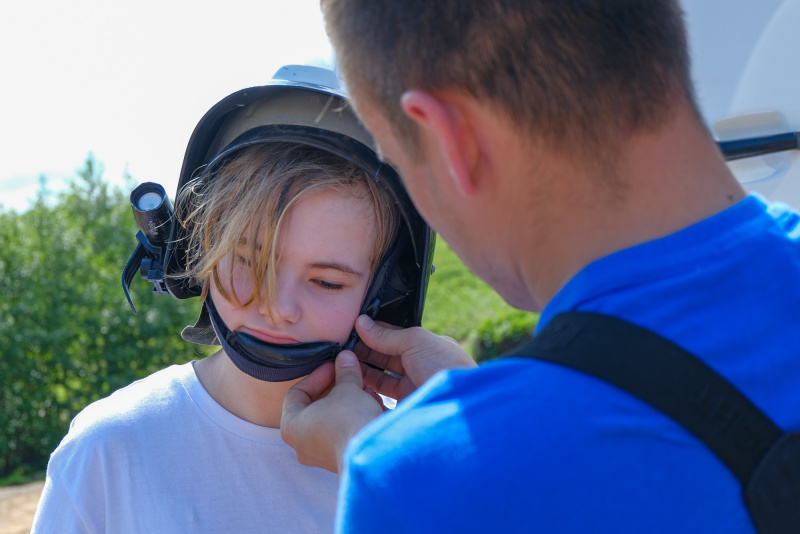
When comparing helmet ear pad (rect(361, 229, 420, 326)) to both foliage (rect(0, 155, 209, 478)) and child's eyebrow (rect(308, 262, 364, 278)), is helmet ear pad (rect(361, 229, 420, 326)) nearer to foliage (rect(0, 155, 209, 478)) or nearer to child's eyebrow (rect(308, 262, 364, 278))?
child's eyebrow (rect(308, 262, 364, 278))

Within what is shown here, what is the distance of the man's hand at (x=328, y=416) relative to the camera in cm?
164

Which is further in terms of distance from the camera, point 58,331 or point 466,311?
point 466,311

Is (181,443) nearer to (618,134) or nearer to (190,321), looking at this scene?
(618,134)

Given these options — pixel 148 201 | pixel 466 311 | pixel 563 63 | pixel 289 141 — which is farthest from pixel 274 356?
pixel 466 311

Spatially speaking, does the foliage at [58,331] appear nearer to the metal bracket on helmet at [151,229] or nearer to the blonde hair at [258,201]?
the metal bracket on helmet at [151,229]

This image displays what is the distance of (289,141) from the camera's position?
215 cm

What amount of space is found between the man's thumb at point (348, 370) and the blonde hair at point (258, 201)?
0.28 m

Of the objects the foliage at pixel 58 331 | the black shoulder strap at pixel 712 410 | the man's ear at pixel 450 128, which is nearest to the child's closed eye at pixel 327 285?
the man's ear at pixel 450 128

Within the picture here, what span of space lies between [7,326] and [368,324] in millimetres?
6553

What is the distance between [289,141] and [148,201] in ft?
1.92

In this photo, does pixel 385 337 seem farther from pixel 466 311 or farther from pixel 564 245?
pixel 466 311

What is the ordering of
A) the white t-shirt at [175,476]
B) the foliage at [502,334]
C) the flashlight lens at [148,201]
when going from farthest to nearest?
the foliage at [502,334], the flashlight lens at [148,201], the white t-shirt at [175,476]

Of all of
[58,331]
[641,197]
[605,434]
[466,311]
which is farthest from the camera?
[466,311]

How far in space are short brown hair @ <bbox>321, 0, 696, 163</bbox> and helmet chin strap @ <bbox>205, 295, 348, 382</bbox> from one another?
1.11 metres
